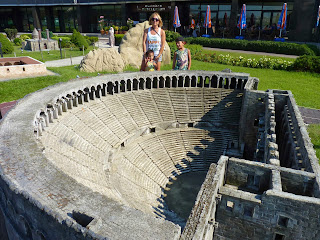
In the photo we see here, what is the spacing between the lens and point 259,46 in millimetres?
74688

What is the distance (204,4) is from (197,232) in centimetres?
8488

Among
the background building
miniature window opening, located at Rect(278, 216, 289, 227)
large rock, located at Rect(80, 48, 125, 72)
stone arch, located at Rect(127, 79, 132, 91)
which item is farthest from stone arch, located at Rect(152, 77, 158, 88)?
the background building

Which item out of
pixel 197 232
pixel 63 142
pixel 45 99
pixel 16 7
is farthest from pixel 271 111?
pixel 16 7

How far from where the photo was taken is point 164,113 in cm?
4403

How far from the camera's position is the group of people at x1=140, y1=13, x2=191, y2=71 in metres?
41.2

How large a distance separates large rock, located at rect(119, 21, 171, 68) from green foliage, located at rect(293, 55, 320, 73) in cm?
2925

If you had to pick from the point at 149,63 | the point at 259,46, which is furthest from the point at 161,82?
the point at 259,46

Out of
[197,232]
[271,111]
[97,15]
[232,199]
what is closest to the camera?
[197,232]

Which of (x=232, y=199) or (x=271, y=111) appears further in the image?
(x=271, y=111)

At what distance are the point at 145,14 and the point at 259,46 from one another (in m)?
42.7

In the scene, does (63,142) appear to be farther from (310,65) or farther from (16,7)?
(16,7)

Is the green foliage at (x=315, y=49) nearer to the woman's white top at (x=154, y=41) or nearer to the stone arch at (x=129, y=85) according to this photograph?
the woman's white top at (x=154, y=41)

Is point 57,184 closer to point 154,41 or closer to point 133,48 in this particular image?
point 154,41

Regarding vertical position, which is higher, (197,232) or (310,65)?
(310,65)
